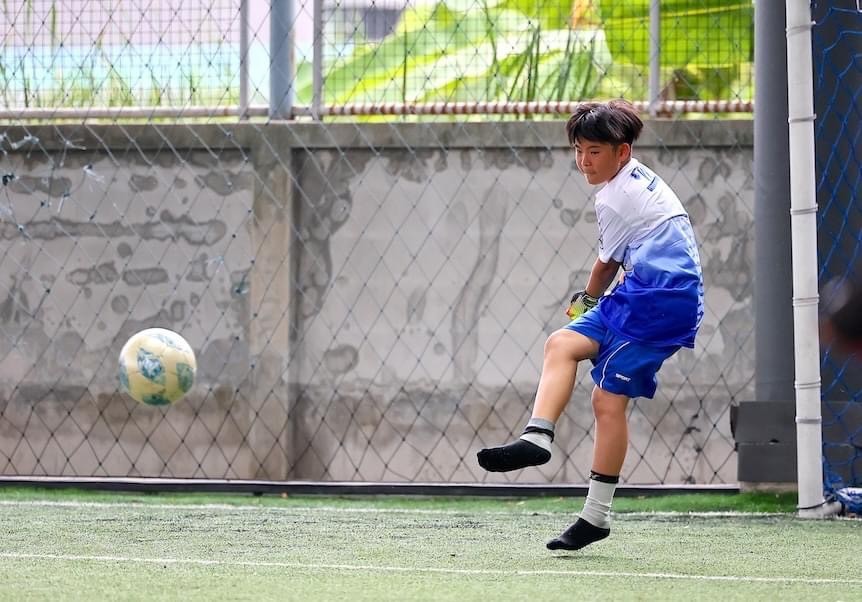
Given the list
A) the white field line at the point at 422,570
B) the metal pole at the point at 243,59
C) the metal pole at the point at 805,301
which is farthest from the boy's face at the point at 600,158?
the metal pole at the point at 243,59

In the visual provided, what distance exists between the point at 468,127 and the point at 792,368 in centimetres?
225

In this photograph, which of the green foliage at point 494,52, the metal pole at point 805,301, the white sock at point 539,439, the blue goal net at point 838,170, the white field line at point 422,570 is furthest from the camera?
the green foliage at point 494,52

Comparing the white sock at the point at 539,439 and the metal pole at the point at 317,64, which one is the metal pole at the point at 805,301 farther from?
the metal pole at the point at 317,64

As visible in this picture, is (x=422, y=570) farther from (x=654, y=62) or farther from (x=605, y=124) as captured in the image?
(x=654, y=62)

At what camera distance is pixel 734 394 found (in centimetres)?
739

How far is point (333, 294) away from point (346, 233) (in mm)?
328

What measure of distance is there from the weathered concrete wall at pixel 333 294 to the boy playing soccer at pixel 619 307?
298 centimetres

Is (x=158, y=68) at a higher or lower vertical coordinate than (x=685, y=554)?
higher

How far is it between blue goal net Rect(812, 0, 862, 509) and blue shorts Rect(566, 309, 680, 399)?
2059 millimetres

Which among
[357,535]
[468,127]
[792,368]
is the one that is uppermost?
[468,127]

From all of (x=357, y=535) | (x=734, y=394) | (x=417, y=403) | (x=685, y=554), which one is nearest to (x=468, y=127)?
(x=417, y=403)

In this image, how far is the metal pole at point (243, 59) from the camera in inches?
308

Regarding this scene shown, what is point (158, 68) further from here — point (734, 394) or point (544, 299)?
point (734, 394)

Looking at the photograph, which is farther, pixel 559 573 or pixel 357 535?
pixel 357 535
